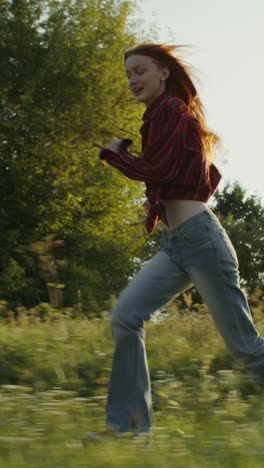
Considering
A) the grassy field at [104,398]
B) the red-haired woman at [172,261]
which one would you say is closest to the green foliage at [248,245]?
the grassy field at [104,398]

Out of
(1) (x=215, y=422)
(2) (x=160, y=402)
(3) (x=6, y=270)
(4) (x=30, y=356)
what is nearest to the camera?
(1) (x=215, y=422)

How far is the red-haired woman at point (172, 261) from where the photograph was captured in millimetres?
4578

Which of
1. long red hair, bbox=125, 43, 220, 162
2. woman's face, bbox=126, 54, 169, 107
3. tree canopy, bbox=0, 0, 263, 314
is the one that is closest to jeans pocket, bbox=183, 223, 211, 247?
long red hair, bbox=125, 43, 220, 162

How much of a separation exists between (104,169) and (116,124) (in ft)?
5.84

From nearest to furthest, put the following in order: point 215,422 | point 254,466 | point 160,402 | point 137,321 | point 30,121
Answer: point 254,466
point 215,422
point 137,321
point 160,402
point 30,121

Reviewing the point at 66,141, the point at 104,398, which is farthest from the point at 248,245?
the point at 104,398

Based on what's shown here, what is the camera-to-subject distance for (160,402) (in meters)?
5.62

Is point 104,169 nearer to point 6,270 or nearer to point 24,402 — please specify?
point 6,270

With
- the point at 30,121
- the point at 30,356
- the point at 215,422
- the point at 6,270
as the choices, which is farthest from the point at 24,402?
the point at 30,121

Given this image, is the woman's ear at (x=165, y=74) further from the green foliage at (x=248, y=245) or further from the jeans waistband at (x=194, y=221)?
the green foliage at (x=248, y=245)

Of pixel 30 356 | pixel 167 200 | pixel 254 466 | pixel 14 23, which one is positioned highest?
pixel 14 23

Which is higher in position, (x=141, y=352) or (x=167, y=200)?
(x=167, y=200)

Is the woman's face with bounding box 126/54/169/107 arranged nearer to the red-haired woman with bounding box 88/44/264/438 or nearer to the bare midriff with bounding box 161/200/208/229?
the red-haired woman with bounding box 88/44/264/438

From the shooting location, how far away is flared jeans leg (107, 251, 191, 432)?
4574 mm
